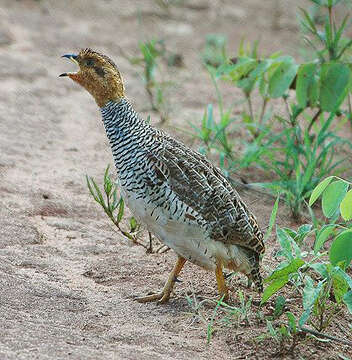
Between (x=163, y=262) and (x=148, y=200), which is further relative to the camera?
(x=163, y=262)

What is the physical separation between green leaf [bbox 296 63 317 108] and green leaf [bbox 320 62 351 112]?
8 centimetres

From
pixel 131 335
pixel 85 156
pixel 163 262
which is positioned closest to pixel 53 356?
pixel 131 335

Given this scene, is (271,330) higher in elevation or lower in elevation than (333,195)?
lower

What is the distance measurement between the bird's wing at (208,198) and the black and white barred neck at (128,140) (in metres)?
0.10

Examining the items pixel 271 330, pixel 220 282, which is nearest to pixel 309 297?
pixel 271 330

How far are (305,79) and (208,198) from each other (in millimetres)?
1877

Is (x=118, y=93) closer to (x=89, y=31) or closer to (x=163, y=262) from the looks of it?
(x=163, y=262)

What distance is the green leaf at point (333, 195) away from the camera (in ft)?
12.9

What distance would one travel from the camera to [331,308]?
15.7 ft

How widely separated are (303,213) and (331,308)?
164 cm

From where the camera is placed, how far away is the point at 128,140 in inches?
194

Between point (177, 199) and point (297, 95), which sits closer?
point (177, 199)

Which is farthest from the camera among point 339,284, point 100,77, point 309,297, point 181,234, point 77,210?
point 77,210

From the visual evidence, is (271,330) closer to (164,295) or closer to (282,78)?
(164,295)
